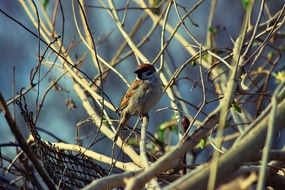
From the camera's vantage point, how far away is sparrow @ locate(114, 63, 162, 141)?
4.30 m

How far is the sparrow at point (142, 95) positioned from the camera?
4305mm

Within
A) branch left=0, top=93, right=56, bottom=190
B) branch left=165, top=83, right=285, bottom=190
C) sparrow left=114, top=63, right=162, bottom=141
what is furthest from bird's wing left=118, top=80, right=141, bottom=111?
branch left=165, top=83, right=285, bottom=190

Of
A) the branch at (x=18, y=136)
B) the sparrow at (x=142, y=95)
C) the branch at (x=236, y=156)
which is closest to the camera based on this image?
the branch at (x=236, y=156)

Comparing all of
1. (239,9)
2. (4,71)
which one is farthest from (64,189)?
(239,9)

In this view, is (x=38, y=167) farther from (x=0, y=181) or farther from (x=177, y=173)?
(x=0, y=181)

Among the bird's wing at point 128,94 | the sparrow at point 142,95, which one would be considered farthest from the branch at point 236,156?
the bird's wing at point 128,94

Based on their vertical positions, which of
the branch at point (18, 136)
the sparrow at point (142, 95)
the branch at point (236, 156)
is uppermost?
the sparrow at point (142, 95)

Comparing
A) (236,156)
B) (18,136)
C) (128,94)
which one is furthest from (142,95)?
(236,156)

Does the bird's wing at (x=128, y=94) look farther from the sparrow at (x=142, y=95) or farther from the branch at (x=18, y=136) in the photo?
the branch at (x=18, y=136)

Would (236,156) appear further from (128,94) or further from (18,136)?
(128,94)

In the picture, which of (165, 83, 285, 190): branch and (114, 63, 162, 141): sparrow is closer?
(165, 83, 285, 190): branch

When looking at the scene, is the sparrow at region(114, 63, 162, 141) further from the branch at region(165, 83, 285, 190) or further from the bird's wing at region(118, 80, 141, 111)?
the branch at region(165, 83, 285, 190)

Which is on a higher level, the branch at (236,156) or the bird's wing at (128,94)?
the bird's wing at (128,94)

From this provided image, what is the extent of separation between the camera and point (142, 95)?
4.55m
